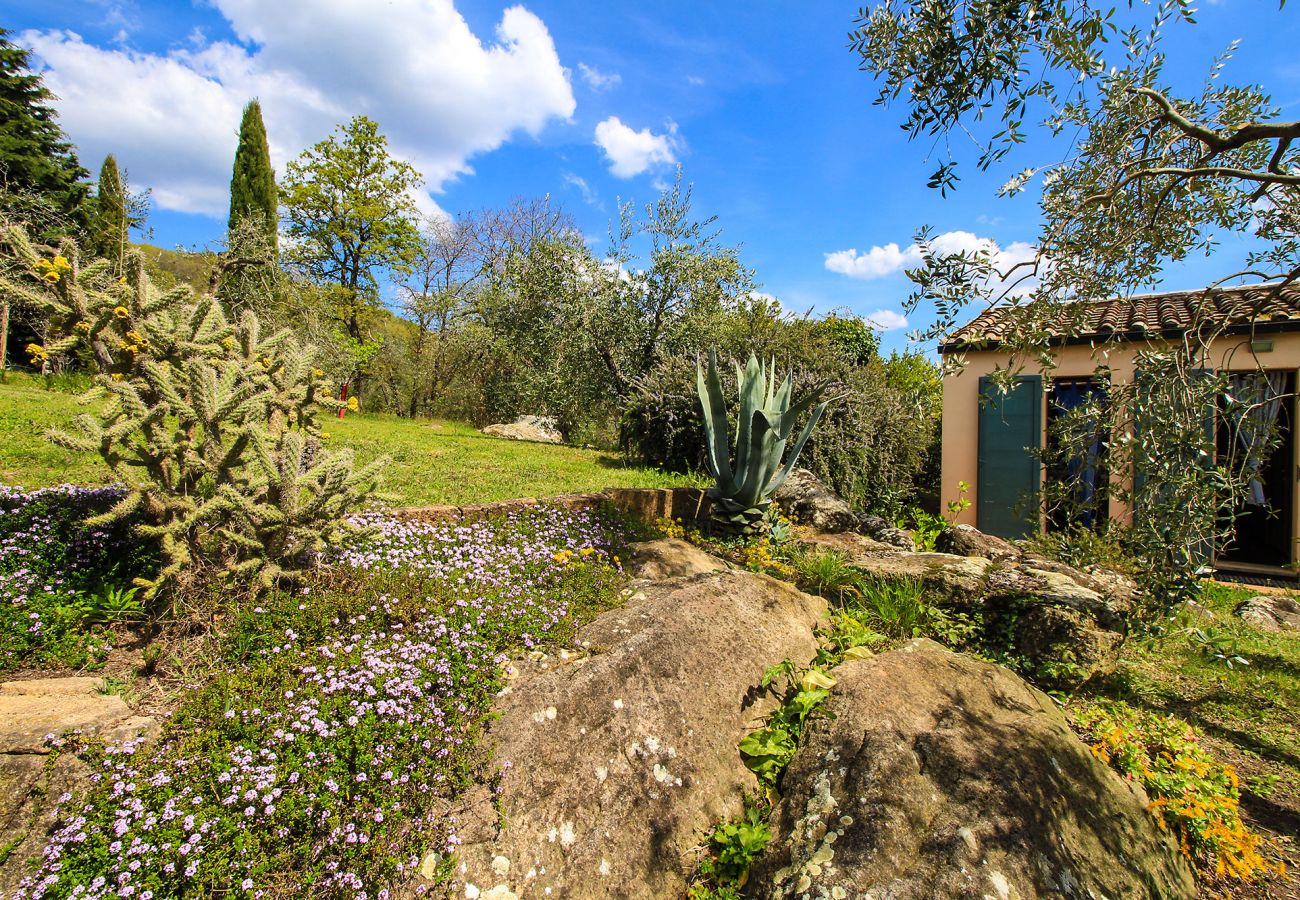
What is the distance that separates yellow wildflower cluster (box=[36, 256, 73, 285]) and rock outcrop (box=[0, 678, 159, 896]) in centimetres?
180

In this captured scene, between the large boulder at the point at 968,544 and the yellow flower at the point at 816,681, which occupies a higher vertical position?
the large boulder at the point at 968,544

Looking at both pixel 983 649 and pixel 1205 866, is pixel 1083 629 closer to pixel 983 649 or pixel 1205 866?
pixel 983 649

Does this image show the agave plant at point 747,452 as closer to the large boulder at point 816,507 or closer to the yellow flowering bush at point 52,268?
the large boulder at point 816,507

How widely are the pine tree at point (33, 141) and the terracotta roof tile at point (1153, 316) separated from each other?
75.0ft

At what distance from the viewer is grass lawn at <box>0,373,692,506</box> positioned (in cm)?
450

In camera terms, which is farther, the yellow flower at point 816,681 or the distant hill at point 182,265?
the distant hill at point 182,265

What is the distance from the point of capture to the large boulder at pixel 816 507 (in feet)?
21.5

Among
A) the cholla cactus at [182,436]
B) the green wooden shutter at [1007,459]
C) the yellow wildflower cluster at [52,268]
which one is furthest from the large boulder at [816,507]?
the yellow wildflower cluster at [52,268]

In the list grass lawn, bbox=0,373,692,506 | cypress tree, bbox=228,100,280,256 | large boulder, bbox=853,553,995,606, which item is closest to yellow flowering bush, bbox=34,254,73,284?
grass lawn, bbox=0,373,692,506

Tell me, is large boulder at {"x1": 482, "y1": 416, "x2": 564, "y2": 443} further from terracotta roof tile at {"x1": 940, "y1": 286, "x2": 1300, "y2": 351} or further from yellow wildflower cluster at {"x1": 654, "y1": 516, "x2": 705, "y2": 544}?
terracotta roof tile at {"x1": 940, "y1": 286, "x2": 1300, "y2": 351}

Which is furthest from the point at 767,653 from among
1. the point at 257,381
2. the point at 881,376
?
the point at 881,376

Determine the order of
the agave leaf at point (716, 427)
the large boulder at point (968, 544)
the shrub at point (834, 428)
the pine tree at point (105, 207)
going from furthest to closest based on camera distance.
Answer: the pine tree at point (105, 207)
the shrub at point (834, 428)
the large boulder at point (968, 544)
the agave leaf at point (716, 427)

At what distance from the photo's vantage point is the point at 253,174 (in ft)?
62.4

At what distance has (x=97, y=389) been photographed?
290cm
